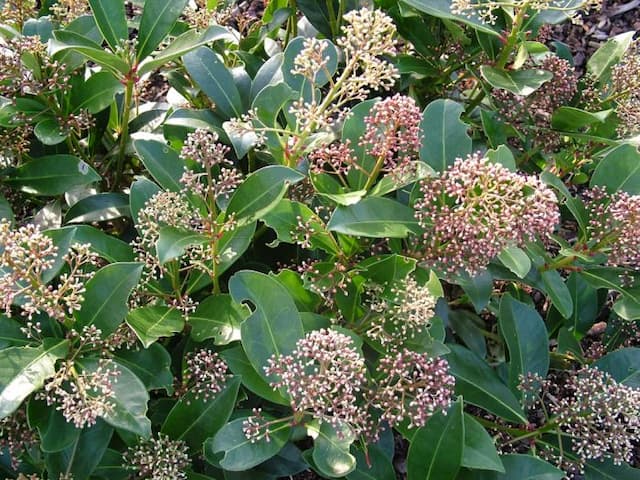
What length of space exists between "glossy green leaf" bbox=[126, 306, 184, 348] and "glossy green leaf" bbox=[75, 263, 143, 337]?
5cm

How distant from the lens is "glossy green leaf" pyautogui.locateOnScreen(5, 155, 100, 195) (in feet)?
8.14

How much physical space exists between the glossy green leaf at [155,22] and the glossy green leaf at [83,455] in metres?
1.19

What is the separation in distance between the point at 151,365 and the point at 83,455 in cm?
33

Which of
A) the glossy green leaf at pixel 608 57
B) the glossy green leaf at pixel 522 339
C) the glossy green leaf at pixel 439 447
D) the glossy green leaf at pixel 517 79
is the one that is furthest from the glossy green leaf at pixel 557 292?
the glossy green leaf at pixel 608 57

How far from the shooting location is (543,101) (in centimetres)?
272

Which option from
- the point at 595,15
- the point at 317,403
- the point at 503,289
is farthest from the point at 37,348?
the point at 595,15

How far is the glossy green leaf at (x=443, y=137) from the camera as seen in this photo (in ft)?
7.25

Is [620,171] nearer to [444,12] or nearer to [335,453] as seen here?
[444,12]

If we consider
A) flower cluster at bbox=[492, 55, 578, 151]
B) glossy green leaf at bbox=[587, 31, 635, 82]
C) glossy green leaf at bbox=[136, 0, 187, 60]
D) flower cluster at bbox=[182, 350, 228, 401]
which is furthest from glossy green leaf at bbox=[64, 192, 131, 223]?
glossy green leaf at bbox=[587, 31, 635, 82]

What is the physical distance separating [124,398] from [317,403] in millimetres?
506

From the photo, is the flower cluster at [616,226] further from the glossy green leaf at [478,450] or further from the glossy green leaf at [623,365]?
the glossy green leaf at [478,450]

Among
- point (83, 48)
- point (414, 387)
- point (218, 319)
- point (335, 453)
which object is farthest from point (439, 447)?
point (83, 48)

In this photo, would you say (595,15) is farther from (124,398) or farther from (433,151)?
(124,398)

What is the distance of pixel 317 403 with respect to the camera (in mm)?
1799
